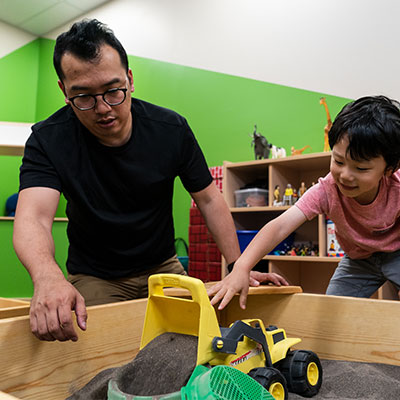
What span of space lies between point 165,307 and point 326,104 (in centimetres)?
208

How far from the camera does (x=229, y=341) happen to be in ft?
2.22

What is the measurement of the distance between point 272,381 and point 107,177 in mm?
675

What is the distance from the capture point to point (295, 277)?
8.43 ft

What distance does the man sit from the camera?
1.00 m

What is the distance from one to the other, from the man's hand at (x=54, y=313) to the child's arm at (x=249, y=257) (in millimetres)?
256

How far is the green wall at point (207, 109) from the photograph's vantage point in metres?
2.71

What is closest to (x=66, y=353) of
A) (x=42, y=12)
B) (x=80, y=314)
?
(x=80, y=314)

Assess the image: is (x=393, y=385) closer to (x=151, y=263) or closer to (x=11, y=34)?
(x=151, y=263)

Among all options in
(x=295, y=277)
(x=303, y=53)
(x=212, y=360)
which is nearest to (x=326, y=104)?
(x=303, y=53)

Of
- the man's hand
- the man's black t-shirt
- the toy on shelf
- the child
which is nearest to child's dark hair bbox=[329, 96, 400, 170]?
the child

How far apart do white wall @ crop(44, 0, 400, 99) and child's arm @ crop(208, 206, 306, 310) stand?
5.00 feet

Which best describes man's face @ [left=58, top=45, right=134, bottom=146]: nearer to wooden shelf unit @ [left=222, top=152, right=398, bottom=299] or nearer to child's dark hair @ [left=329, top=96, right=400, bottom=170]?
child's dark hair @ [left=329, top=96, right=400, bottom=170]

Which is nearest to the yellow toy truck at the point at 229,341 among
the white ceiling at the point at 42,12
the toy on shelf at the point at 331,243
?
the toy on shelf at the point at 331,243

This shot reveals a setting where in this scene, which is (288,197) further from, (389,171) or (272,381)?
(272,381)
